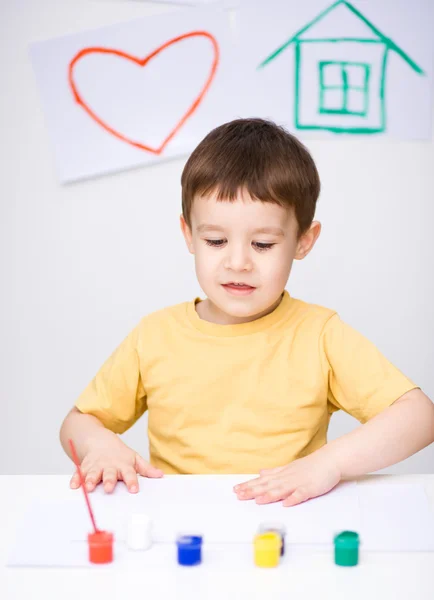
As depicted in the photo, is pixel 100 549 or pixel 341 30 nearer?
pixel 100 549

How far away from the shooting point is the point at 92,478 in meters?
0.92

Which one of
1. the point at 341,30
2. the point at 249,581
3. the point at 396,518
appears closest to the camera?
the point at 249,581

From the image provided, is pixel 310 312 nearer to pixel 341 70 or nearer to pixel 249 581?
pixel 249 581

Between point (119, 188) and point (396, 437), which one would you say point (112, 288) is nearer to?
point (119, 188)

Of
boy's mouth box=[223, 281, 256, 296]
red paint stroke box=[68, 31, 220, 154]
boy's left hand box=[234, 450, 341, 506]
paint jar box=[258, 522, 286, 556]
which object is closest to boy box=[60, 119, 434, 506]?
boy's mouth box=[223, 281, 256, 296]

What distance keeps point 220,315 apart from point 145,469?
0.33m

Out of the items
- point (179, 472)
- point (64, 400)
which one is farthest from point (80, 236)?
point (179, 472)

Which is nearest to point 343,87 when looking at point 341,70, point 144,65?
point 341,70

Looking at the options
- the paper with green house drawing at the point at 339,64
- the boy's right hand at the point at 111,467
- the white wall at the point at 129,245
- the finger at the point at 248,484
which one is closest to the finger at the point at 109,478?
the boy's right hand at the point at 111,467

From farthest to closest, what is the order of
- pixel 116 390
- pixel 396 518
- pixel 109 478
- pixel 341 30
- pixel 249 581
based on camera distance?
pixel 341 30 → pixel 116 390 → pixel 109 478 → pixel 396 518 → pixel 249 581

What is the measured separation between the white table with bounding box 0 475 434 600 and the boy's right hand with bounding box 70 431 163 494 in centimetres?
20

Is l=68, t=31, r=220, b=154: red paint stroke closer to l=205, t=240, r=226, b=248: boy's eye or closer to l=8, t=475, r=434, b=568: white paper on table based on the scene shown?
l=205, t=240, r=226, b=248: boy's eye

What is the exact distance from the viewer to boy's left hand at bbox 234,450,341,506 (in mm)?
860

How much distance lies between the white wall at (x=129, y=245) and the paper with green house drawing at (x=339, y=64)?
0.07m
